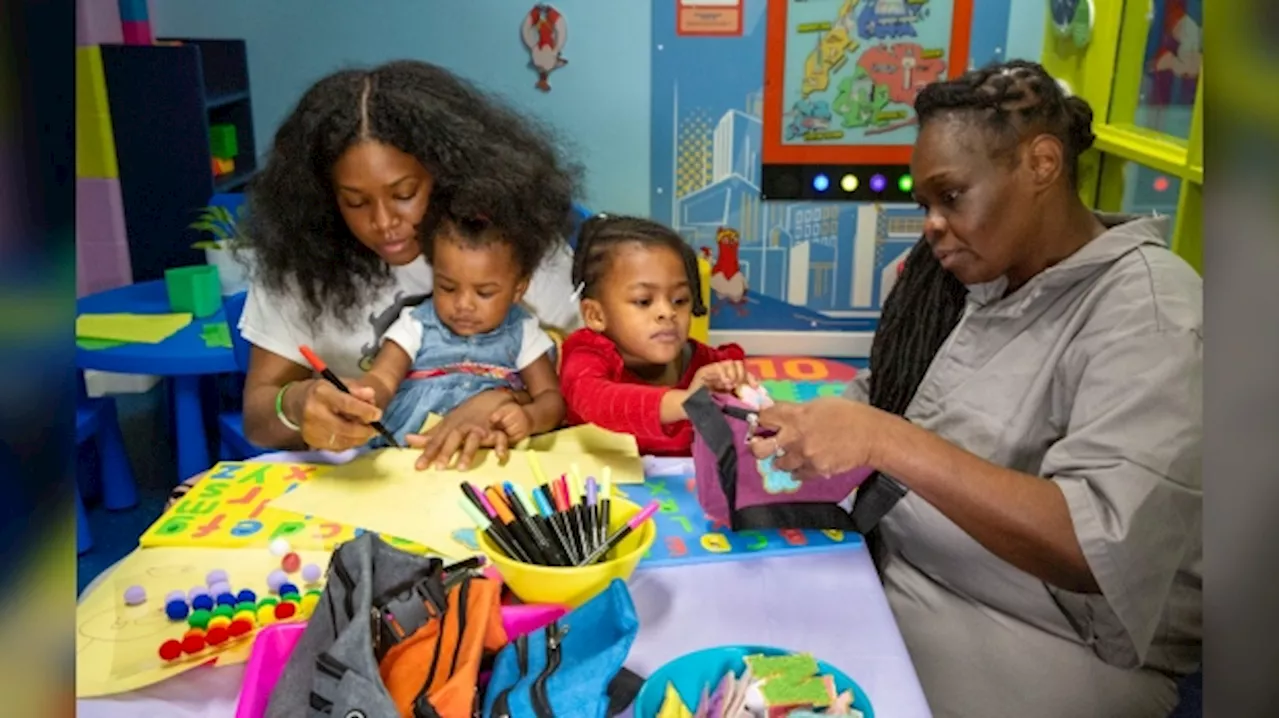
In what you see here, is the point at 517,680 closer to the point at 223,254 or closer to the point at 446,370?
the point at 446,370

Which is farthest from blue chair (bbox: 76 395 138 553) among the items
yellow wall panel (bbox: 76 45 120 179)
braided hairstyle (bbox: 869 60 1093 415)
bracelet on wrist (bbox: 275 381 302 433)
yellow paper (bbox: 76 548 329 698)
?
braided hairstyle (bbox: 869 60 1093 415)

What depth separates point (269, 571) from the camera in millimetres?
979

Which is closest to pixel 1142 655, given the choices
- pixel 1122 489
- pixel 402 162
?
pixel 1122 489

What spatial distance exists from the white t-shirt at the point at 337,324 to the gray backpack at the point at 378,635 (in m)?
0.69

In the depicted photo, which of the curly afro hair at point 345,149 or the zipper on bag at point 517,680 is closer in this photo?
the zipper on bag at point 517,680

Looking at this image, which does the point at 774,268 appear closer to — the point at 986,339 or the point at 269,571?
the point at 986,339

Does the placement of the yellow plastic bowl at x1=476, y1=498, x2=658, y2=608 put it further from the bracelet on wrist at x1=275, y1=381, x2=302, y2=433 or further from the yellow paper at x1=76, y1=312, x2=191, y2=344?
the yellow paper at x1=76, y1=312, x2=191, y2=344

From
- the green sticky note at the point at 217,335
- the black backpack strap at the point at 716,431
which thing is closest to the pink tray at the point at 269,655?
the black backpack strap at the point at 716,431

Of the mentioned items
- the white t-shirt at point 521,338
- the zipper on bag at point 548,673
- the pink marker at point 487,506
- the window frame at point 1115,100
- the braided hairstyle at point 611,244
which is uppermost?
the window frame at point 1115,100

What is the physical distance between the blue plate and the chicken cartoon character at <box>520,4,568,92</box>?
2728 millimetres

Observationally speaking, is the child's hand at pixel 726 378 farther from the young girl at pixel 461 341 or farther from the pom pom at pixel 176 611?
the pom pom at pixel 176 611

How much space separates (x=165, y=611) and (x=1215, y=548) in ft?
3.05

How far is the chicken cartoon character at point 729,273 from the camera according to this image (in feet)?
11.3

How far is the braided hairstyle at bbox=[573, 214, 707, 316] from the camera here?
4.86 ft
